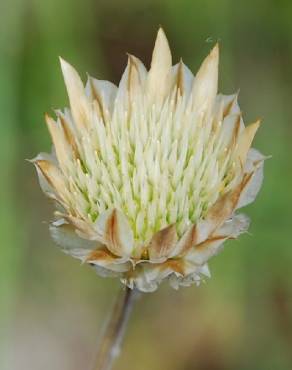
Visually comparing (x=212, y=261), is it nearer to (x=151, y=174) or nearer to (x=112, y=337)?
(x=112, y=337)

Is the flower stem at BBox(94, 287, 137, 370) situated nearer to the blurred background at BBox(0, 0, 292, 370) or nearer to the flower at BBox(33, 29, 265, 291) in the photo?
the flower at BBox(33, 29, 265, 291)

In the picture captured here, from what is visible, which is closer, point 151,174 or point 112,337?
point 151,174

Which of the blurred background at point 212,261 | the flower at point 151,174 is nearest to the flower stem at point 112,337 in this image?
the flower at point 151,174

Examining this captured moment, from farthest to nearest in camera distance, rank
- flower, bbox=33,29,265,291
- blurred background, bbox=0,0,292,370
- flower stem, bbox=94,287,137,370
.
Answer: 1. blurred background, bbox=0,0,292,370
2. flower stem, bbox=94,287,137,370
3. flower, bbox=33,29,265,291

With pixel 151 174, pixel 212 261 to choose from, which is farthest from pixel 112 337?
pixel 212 261

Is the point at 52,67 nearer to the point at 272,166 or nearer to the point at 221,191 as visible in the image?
the point at 272,166

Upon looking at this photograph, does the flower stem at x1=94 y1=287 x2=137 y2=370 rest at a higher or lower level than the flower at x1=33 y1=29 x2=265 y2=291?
lower

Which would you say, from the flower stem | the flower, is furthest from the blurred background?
the flower
